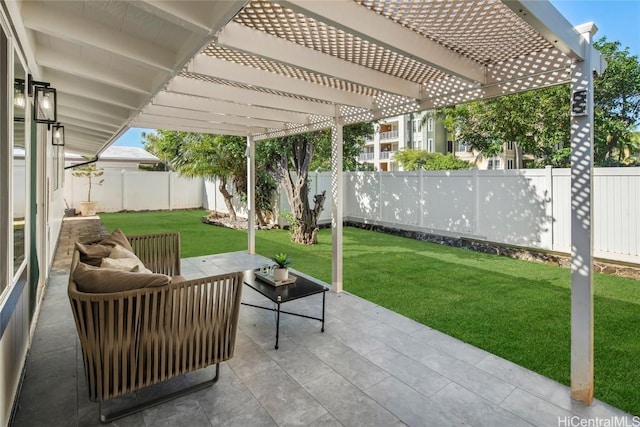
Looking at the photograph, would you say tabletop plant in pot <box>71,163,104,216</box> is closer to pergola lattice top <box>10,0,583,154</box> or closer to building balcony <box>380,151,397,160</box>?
pergola lattice top <box>10,0,583,154</box>

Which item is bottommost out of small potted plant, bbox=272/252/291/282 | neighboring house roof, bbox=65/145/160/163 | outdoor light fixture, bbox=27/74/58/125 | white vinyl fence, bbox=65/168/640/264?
small potted plant, bbox=272/252/291/282

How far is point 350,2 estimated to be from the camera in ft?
7.21

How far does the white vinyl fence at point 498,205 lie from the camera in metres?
5.89

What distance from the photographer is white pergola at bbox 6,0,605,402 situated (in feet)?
7.24

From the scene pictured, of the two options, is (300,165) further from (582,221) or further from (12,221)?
(582,221)

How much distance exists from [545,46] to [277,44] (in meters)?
2.13

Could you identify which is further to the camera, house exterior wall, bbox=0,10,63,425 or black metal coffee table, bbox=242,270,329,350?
black metal coffee table, bbox=242,270,329,350

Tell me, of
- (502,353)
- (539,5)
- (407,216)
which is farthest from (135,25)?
(407,216)

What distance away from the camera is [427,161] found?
90.6 ft

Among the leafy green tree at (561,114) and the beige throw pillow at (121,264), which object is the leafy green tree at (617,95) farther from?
the beige throw pillow at (121,264)

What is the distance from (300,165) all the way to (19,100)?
6576mm

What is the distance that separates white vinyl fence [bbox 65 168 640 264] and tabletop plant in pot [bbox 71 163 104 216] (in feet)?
21.0

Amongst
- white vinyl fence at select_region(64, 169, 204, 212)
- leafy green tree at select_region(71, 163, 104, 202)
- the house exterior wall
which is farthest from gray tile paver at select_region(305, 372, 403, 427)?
white vinyl fence at select_region(64, 169, 204, 212)

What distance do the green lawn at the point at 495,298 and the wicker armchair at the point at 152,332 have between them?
7.76 ft
